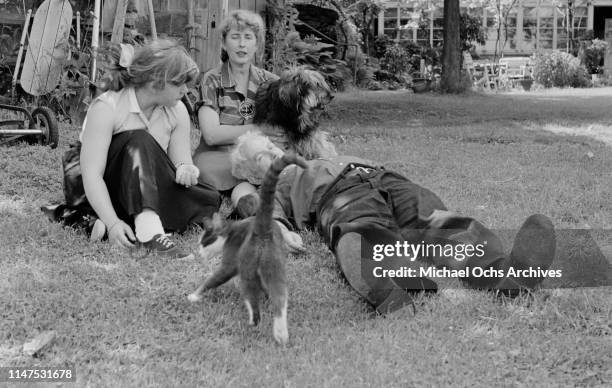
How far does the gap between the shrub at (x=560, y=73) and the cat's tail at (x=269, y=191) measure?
20.0 metres

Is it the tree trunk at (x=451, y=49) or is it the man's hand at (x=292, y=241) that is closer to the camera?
the man's hand at (x=292, y=241)

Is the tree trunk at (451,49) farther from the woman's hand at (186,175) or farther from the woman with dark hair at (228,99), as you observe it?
the woman's hand at (186,175)

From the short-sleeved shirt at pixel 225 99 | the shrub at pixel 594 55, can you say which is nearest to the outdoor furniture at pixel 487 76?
the shrub at pixel 594 55

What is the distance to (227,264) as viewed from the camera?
2801 mm

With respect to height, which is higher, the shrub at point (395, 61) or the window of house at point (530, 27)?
the window of house at point (530, 27)

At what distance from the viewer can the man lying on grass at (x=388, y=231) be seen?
2.91 m

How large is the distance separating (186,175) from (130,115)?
0.42 metres

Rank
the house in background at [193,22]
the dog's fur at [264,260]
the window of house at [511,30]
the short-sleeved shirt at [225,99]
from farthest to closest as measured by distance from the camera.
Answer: the window of house at [511,30] < the house in background at [193,22] < the short-sleeved shirt at [225,99] < the dog's fur at [264,260]

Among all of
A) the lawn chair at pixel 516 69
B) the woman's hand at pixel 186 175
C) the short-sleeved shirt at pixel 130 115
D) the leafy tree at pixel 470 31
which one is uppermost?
the leafy tree at pixel 470 31

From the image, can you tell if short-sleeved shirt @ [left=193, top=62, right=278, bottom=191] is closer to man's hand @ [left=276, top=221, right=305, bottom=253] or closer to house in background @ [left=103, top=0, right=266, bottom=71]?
man's hand @ [left=276, top=221, right=305, bottom=253]

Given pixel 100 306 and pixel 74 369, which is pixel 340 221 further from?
pixel 74 369

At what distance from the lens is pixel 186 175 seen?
12.5 feet

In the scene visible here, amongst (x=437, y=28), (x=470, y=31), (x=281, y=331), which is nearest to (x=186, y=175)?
(x=281, y=331)

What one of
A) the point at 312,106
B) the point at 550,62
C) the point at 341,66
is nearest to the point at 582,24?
the point at 550,62
